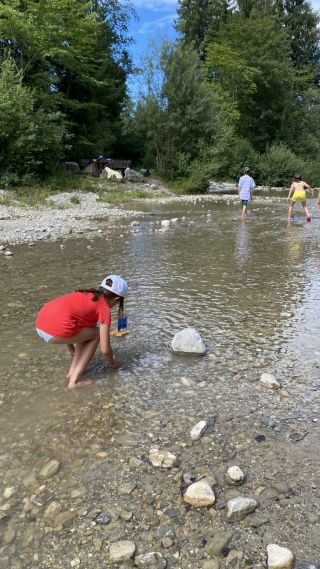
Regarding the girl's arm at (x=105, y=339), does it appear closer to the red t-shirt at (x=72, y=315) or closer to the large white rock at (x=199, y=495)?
the red t-shirt at (x=72, y=315)

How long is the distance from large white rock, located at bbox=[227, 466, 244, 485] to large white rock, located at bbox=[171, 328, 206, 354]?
6.54 ft

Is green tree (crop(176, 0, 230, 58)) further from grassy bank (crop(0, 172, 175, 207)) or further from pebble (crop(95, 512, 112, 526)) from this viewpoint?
pebble (crop(95, 512, 112, 526))

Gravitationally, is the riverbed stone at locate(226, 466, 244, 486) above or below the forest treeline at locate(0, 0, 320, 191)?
below

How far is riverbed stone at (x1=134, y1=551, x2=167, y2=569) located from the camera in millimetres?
2262

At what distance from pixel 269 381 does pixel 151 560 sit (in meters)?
2.20

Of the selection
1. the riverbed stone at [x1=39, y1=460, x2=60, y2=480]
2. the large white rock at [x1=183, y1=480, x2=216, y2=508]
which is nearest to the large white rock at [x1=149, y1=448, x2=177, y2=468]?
the large white rock at [x1=183, y1=480, x2=216, y2=508]

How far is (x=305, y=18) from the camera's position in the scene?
60031 millimetres

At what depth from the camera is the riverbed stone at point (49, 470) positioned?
117 inches

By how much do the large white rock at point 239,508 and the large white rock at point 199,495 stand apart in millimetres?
123

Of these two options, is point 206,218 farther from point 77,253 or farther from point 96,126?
point 96,126

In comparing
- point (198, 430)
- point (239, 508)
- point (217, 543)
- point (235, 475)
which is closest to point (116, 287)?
point (198, 430)

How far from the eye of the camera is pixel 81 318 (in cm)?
411

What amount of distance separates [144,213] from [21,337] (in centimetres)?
1465

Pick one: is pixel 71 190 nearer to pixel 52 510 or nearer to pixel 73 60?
pixel 73 60
